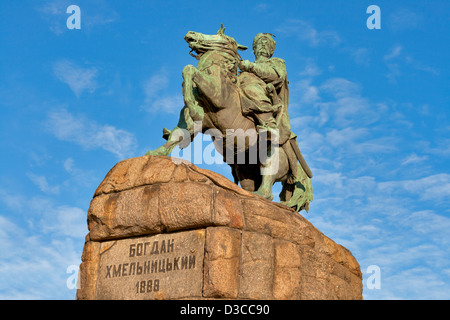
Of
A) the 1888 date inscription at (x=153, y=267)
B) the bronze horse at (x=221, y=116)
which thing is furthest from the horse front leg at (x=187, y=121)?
the 1888 date inscription at (x=153, y=267)

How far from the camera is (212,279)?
22.1 feet

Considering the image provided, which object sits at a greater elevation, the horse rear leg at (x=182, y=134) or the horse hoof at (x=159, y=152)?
the horse rear leg at (x=182, y=134)

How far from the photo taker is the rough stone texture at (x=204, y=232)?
696cm

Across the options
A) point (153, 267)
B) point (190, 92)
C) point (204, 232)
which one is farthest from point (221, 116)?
point (153, 267)

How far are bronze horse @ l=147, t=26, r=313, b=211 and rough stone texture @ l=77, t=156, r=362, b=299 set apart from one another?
94cm

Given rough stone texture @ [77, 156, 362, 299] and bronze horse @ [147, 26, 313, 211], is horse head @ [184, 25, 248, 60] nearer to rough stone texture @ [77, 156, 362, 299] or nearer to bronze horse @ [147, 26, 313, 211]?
bronze horse @ [147, 26, 313, 211]

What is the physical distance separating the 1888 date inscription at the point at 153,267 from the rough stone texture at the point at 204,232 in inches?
0.5

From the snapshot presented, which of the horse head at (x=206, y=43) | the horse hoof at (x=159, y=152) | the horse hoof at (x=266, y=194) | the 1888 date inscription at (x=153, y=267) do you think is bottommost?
the 1888 date inscription at (x=153, y=267)

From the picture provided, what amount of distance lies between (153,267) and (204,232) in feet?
2.36

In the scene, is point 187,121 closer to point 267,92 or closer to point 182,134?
point 182,134

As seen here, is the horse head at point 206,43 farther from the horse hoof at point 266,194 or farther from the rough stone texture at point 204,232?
the rough stone texture at point 204,232
